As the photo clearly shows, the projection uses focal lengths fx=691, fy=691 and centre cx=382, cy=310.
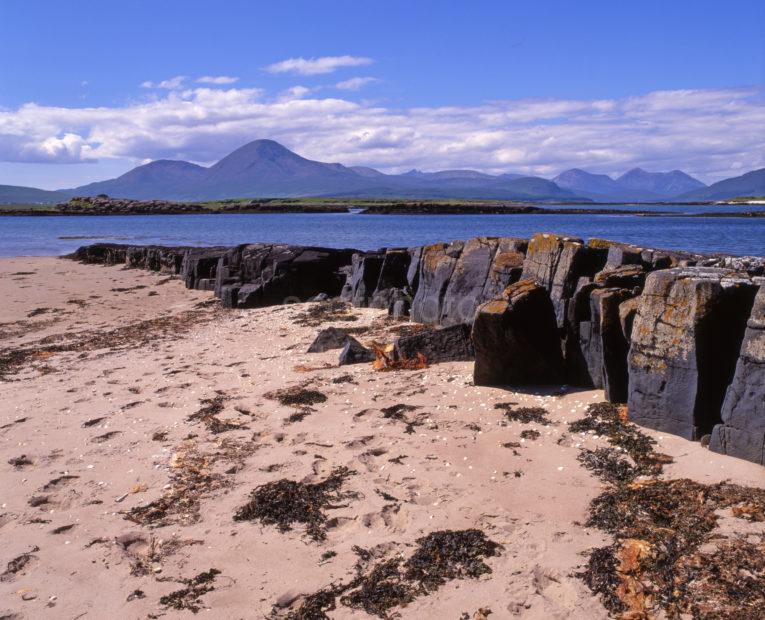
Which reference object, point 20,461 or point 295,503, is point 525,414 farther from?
point 20,461

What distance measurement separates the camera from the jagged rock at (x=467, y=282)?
41.0ft

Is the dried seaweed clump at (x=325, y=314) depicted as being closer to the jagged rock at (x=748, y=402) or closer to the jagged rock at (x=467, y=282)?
the jagged rock at (x=467, y=282)

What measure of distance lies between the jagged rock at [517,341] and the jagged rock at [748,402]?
277 centimetres

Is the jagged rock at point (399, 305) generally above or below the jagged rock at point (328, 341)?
above

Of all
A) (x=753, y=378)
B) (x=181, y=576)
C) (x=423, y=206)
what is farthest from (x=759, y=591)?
(x=423, y=206)

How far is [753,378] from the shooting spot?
6.20m

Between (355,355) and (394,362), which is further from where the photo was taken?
(355,355)

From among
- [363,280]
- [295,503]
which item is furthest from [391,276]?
[295,503]

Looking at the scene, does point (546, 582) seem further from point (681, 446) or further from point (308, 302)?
point (308, 302)

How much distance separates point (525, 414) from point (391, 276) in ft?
30.1

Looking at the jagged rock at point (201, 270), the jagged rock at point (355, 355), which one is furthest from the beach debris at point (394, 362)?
the jagged rock at point (201, 270)

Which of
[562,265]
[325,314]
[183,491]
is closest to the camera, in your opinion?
[183,491]

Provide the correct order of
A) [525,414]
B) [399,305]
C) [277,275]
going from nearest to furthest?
[525,414]
[399,305]
[277,275]

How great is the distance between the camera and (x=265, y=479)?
662 centimetres
